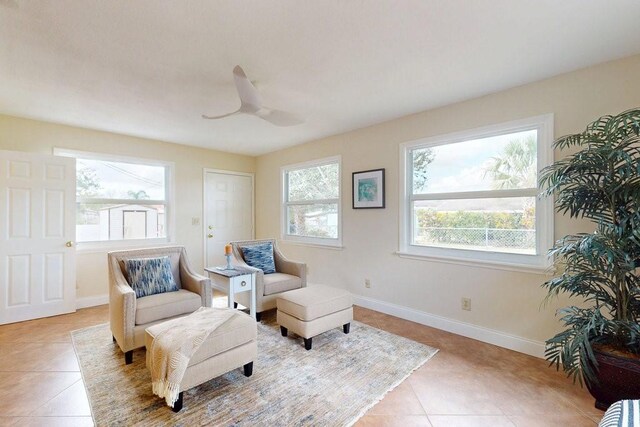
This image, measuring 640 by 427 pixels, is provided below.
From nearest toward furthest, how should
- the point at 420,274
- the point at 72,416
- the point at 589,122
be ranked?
1. the point at 72,416
2. the point at 589,122
3. the point at 420,274

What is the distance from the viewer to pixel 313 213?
4621 mm

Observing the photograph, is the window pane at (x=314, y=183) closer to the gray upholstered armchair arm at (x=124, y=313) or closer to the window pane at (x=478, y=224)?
the window pane at (x=478, y=224)

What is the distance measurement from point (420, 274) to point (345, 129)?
2093 millimetres

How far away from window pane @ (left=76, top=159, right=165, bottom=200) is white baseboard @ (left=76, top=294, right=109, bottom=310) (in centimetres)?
135

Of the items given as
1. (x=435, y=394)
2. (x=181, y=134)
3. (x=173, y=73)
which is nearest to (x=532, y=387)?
(x=435, y=394)

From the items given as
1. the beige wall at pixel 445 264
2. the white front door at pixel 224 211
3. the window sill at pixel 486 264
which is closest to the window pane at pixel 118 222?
the white front door at pixel 224 211

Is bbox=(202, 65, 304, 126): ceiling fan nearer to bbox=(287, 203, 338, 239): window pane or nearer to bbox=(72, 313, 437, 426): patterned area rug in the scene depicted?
bbox=(287, 203, 338, 239): window pane

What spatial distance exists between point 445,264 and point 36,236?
15.1 feet

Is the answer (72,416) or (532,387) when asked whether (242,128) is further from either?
(532,387)

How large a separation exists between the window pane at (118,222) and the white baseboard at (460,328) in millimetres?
3261

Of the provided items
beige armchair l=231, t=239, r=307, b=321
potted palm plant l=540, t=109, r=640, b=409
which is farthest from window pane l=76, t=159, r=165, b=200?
potted palm plant l=540, t=109, r=640, b=409

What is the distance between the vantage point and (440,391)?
2.03 meters

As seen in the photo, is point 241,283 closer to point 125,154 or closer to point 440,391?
point 440,391

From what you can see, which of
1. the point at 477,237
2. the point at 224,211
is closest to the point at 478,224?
the point at 477,237
